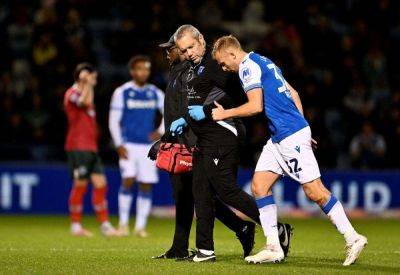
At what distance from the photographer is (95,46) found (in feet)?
72.3

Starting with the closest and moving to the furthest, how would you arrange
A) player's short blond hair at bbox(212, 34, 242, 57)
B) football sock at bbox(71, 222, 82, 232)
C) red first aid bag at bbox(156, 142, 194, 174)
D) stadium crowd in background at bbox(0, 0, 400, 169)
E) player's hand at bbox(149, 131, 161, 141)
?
player's short blond hair at bbox(212, 34, 242, 57) → red first aid bag at bbox(156, 142, 194, 174) → football sock at bbox(71, 222, 82, 232) → player's hand at bbox(149, 131, 161, 141) → stadium crowd in background at bbox(0, 0, 400, 169)

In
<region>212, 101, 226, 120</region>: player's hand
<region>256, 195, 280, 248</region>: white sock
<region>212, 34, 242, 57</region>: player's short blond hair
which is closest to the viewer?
<region>212, 101, 226, 120</region>: player's hand

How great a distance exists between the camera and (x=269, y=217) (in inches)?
382

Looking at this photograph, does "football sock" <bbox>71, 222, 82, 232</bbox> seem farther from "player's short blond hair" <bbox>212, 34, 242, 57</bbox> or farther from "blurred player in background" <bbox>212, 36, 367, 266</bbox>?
"player's short blond hair" <bbox>212, 34, 242, 57</bbox>

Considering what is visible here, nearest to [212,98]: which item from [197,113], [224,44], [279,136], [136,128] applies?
[197,113]

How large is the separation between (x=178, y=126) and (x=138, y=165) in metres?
4.66

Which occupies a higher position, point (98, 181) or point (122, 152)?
point (122, 152)

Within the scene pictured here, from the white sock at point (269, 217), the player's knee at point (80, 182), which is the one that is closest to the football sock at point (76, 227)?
the player's knee at point (80, 182)

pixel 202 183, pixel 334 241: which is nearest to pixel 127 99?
pixel 334 241

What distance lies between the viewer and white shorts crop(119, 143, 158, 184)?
47.5ft

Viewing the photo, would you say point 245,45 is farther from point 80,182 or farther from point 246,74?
point 246,74

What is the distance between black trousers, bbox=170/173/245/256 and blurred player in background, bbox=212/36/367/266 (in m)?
0.62

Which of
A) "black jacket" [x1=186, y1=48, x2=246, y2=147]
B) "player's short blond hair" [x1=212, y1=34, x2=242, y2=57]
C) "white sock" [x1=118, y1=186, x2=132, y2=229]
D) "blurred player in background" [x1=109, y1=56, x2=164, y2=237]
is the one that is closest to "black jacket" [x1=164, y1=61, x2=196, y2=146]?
"black jacket" [x1=186, y1=48, x2=246, y2=147]

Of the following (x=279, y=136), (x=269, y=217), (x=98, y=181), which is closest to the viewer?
(x=279, y=136)
